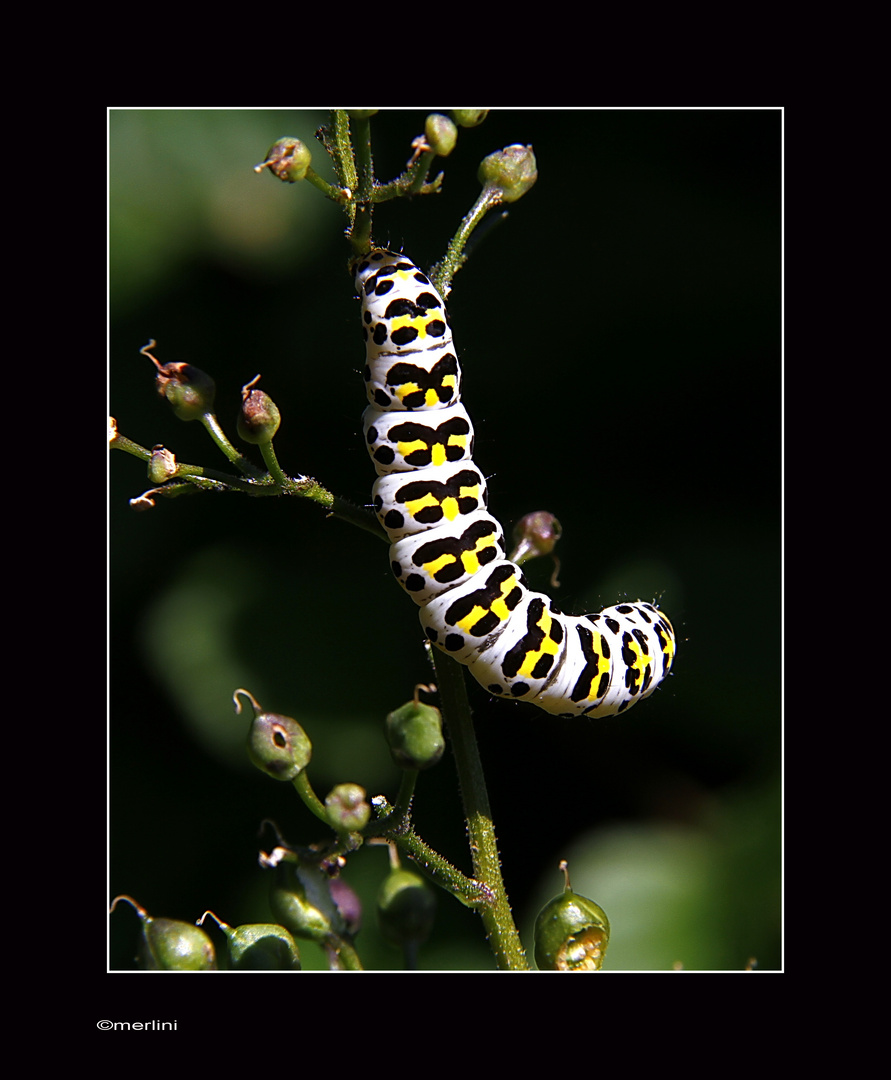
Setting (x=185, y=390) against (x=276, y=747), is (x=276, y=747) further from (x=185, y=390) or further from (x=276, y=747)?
(x=185, y=390)

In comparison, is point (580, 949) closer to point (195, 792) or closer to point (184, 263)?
point (195, 792)

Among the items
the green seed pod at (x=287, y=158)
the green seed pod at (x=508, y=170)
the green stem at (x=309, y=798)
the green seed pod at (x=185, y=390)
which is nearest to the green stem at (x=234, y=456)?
the green seed pod at (x=185, y=390)

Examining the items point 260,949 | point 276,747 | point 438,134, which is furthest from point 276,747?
point 438,134

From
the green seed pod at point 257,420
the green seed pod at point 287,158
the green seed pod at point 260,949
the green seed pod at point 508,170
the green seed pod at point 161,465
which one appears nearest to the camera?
the green seed pod at point 287,158

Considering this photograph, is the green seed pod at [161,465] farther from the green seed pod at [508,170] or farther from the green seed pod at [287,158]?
the green seed pod at [508,170]

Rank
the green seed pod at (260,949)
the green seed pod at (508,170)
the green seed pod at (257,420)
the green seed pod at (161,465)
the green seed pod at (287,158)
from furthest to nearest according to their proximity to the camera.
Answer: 1. the green seed pod at (508,170)
2. the green seed pod at (260,949)
3. the green seed pod at (161,465)
4. the green seed pod at (257,420)
5. the green seed pod at (287,158)

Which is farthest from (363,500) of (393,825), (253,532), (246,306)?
(393,825)
